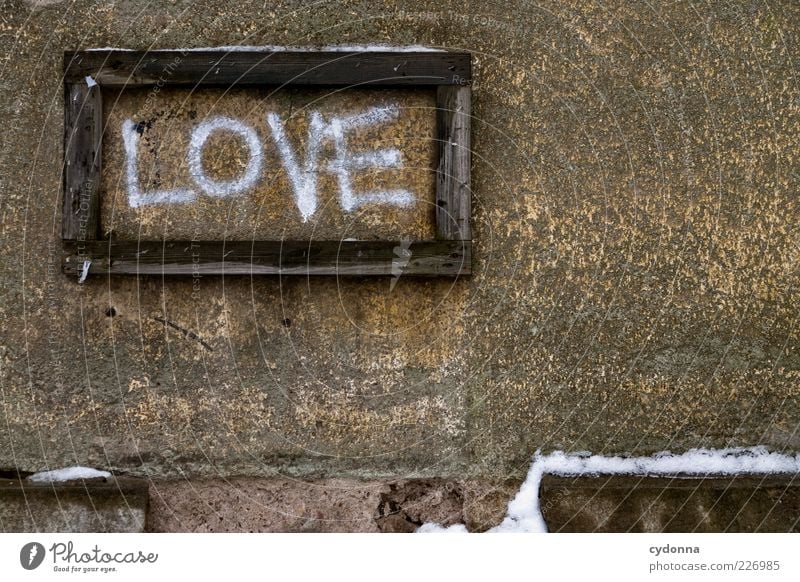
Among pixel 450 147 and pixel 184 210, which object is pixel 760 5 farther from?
pixel 184 210

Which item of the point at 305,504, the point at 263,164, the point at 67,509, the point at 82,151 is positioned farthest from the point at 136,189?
the point at 305,504

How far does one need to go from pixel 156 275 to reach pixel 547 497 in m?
1.82

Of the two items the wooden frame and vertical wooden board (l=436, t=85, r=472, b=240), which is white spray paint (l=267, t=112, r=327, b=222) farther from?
vertical wooden board (l=436, t=85, r=472, b=240)

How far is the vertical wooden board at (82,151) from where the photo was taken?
346 centimetres

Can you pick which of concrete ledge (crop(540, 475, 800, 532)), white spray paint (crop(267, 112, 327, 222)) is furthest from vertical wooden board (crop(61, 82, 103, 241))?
concrete ledge (crop(540, 475, 800, 532))

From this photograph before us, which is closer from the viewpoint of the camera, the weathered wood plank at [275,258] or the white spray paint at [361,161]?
the weathered wood plank at [275,258]

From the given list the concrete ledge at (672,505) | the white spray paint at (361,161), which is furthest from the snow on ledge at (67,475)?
the concrete ledge at (672,505)

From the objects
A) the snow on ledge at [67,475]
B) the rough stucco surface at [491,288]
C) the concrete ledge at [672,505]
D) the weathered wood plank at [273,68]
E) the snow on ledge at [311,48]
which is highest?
the snow on ledge at [311,48]

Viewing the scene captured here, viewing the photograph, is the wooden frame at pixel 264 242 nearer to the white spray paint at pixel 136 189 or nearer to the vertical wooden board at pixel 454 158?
the vertical wooden board at pixel 454 158

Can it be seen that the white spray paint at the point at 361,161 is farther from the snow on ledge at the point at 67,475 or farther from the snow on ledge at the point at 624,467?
the snow on ledge at the point at 67,475

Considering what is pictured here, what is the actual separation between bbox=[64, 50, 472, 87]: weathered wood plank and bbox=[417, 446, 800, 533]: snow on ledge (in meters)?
1.62

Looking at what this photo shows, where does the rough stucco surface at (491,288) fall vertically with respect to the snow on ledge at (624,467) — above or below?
above

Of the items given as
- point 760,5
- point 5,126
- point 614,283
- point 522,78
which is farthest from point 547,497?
point 5,126

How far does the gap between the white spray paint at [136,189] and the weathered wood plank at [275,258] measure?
0.64ft
